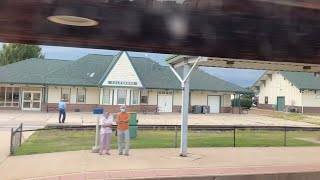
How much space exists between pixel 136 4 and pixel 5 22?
66.2 inches

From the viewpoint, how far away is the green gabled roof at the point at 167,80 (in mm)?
44406

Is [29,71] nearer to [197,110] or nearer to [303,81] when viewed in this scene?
[197,110]

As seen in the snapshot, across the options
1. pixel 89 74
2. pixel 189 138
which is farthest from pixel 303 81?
pixel 189 138

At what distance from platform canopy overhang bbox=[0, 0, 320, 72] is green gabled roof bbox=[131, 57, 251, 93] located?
123 feet

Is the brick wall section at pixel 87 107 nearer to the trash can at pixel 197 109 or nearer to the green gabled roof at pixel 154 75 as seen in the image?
the green gabled roof at pixel 154 75

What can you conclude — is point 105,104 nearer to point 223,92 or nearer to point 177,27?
point 223,92

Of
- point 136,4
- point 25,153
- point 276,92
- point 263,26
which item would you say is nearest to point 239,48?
point 263,26

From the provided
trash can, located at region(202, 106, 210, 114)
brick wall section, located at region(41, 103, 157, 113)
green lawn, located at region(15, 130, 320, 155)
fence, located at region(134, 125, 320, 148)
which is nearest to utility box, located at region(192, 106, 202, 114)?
trash can, located at region(202, 106, 210, 114)

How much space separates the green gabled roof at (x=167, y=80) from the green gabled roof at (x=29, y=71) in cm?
923

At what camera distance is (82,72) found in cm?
4409

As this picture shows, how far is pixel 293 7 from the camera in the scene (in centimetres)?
371

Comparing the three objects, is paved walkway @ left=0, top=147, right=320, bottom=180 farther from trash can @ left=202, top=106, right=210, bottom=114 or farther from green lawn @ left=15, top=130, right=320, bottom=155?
trash can @ left=202, top=106, right=210, bottom=114

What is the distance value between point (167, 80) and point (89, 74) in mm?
8970

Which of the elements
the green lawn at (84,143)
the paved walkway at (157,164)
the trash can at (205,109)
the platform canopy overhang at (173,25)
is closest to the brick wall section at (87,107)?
the trash can at (205,109)
